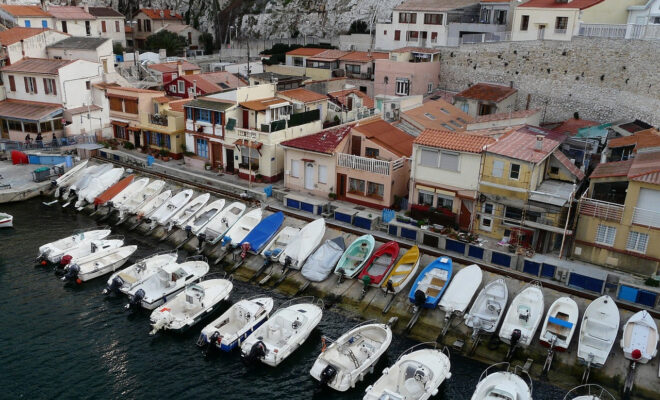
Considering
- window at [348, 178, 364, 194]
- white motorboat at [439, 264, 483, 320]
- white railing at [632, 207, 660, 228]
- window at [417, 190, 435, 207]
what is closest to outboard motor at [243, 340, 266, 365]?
white motorboat at [439, 264, 483, 320]

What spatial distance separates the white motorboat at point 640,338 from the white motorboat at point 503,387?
4870 mm

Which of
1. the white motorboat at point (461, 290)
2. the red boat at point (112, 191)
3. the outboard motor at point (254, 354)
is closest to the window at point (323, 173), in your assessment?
the white motorboat at point (461, 290)

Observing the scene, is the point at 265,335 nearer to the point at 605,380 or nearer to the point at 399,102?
the point at 605,380

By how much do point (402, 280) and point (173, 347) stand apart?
41.8 ft

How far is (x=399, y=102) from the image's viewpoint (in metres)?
45.5

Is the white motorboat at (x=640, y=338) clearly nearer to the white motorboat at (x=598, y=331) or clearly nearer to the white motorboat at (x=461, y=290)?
the white motorboat at (x=598, y=331)

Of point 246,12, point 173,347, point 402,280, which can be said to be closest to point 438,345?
point 402,280

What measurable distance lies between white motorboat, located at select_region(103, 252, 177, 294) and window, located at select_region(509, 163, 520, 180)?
21.6m

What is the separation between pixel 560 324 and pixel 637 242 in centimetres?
765

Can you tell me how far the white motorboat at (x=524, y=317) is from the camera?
25.0 meters

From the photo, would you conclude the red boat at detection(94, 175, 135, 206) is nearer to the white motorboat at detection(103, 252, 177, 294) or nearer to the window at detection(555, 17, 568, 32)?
the white motorboat at detection(103, 252, 177, 294)

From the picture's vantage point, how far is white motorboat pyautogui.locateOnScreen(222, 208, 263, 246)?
34969 millimetres

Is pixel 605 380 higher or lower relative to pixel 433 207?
lower

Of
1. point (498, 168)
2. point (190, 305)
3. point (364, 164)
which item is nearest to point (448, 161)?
point (498, 168)
